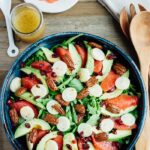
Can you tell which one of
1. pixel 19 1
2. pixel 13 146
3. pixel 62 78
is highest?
pixel 19 1

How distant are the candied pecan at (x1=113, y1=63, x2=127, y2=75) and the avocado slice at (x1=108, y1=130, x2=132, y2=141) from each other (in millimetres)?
185

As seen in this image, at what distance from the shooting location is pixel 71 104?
Answer: 1.37 meters

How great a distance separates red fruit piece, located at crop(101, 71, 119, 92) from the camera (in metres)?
1.38

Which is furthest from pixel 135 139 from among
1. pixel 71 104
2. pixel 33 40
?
pixel 33 40

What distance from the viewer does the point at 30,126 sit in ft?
4.37

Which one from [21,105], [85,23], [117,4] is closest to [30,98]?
[21,105]

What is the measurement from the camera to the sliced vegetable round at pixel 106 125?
52.6 inches

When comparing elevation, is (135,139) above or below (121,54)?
below

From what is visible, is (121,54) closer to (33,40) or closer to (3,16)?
(33,40)

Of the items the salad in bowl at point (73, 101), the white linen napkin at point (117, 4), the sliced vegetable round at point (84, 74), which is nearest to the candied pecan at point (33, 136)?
the salad in bowl at point (73, 101)

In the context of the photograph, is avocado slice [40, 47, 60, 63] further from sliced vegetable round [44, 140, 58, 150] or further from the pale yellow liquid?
sliced vegetable round [44, 140, 58, 150]

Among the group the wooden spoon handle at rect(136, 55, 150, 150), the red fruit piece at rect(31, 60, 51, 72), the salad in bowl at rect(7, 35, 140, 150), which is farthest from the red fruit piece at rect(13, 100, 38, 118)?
the wooden spoon handle at rect(136, 55, 150, 150)

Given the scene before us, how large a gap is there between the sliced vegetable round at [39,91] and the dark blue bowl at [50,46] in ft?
0.28

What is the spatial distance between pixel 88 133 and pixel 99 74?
0.19 meters
